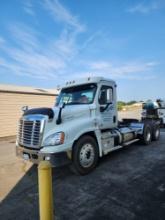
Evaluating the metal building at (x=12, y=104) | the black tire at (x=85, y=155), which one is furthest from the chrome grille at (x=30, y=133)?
the metal building at (x=12, y=104)

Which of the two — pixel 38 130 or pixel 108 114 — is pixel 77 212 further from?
pixel 108 114

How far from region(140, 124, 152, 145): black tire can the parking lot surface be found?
1.95 metres

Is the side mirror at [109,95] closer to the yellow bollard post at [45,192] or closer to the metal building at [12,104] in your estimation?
the yellow bollard post at [45,192]

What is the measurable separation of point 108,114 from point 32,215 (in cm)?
346

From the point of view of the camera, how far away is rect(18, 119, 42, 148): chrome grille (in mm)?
4328

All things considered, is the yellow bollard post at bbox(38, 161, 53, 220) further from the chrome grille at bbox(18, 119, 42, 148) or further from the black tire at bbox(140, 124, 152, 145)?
the black tire at bbox(140, 124, 152, 145)

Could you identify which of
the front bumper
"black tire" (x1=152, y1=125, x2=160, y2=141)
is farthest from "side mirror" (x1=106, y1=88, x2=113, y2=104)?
"black tire" (x1=152, y1=125, x2=160, y2=141)

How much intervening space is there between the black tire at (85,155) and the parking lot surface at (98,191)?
188mm

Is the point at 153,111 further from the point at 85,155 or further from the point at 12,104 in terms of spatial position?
the point at 12,104

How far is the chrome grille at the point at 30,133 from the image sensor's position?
14.2ft

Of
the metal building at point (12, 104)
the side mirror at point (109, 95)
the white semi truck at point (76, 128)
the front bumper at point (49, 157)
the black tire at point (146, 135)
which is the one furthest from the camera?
the metal building at point (12, 104)

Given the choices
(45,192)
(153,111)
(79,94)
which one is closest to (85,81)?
(79,94)

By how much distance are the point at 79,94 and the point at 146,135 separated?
3993 millimetres

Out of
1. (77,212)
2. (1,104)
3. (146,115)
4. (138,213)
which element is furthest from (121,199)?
(1,104)
